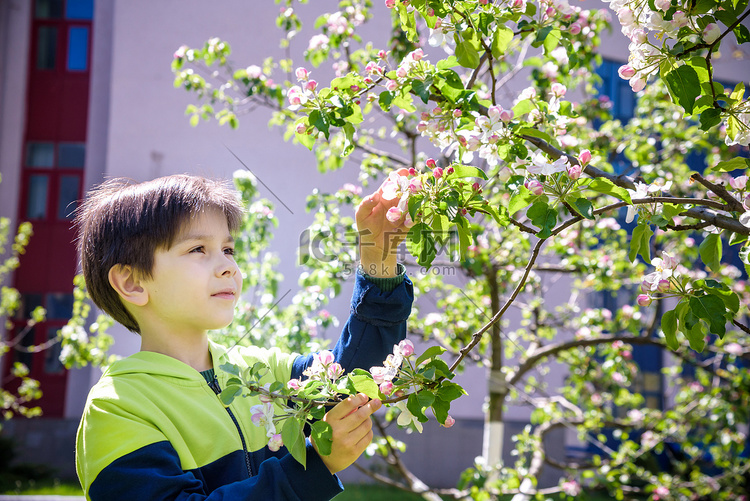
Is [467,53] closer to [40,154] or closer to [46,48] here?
[40,154]

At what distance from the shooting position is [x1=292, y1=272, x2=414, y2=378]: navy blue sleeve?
1.35 metres

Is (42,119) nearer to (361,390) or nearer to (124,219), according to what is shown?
(124,219)

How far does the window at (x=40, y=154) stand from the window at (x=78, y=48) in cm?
111

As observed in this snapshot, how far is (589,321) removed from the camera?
3.25 meters

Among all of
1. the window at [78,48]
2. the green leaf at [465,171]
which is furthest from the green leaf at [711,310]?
the window at [78,48]

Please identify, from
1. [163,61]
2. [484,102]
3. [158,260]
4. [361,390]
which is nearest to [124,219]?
[158,260]

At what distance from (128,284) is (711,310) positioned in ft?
3.73

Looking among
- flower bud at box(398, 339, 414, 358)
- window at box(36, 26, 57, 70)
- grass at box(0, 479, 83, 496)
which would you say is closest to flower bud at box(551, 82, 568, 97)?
flower bud at box(398, 339, 414, 358)

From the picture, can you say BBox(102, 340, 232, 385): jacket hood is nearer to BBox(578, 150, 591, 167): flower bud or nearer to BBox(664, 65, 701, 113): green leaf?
BBox(578, 150, 591, 167): flower bud

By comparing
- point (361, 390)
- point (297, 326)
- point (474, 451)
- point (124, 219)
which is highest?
point (124, 219)

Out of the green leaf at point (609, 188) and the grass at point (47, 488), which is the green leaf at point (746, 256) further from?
the grass at point (47, 488)

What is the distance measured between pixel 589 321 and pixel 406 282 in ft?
7.07

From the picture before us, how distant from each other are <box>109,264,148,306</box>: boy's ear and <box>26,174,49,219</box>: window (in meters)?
8.06

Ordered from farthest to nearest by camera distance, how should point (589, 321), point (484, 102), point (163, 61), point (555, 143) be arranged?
point (163, 61), point (589, 321), point (484, 102), point (555, 143)
